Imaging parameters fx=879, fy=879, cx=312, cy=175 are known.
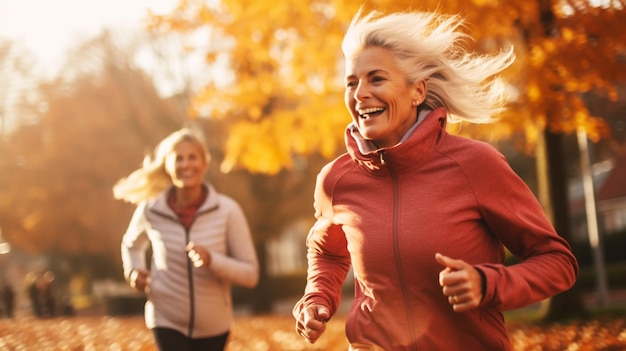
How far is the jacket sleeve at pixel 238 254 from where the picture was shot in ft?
18.8

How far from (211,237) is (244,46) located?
344 inches

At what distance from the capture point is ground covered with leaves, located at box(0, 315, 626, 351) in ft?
31.8

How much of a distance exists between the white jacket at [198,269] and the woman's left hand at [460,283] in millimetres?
3160

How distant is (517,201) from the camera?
2930 millimetres

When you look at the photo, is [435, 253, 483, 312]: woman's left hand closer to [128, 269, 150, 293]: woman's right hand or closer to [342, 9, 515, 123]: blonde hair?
[342, 9, 515, 123]: blonde hair

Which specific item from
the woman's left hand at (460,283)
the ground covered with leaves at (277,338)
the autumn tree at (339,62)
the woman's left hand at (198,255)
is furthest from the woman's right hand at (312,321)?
the ground covered with leaves at (277,338)

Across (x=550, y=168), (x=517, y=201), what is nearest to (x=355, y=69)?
(x=517, y=201)

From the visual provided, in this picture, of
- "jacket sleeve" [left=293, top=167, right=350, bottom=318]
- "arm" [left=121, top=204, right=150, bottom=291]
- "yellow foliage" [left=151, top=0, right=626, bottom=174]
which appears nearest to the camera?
"jacket sleeve" [left=293, top=167, right=350, bottom=318]

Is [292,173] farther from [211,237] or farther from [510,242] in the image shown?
[510,242]

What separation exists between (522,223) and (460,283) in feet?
1.34

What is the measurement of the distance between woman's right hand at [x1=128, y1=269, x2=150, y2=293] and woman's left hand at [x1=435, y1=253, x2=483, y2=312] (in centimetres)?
350

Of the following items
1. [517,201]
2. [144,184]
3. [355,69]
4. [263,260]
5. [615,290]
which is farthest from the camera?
[263,260]

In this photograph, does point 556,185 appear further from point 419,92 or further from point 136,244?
point 419,92

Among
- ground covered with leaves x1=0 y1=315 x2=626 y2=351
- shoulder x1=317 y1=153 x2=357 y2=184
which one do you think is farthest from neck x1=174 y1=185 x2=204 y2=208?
ground covered with leaves x1=0 y1=315 x2=626 y2=351
